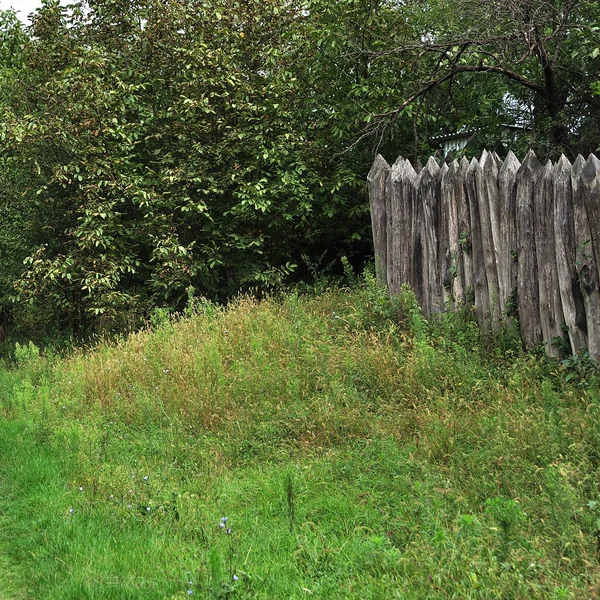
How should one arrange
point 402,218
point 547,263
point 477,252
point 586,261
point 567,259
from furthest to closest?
point 402,218 < point 477,252 < point 547,263 < point 567,259 < point 586,261

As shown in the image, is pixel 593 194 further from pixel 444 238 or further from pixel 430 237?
pixel 430 237

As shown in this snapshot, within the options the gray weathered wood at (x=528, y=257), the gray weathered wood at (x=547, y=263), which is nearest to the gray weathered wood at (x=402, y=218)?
the gray weathered wood at (x=528, y=257)

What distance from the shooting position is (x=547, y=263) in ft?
18.2

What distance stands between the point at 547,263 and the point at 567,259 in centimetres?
22

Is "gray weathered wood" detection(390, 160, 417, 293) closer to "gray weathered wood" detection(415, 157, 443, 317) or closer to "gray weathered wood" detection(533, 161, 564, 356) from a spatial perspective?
"gray weathered wood" detection(415, 157, 443, 317)

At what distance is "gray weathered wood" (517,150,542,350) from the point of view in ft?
18.7

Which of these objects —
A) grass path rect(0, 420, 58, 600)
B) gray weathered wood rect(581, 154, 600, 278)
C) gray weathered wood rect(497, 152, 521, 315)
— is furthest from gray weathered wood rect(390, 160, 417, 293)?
grass path rect(0, 420, 58, 600)

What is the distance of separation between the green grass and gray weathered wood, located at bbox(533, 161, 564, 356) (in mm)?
345

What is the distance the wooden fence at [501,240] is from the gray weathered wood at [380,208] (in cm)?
1

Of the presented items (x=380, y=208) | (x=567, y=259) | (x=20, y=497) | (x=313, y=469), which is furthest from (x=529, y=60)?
(x=20, y=497)

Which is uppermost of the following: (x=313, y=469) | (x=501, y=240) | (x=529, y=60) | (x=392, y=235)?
(x=529, y=60)

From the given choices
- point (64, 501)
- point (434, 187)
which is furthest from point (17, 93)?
point (64, 501)

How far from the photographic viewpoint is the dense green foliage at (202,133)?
31.3ft

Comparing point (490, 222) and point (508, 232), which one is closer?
point (508, 232)
